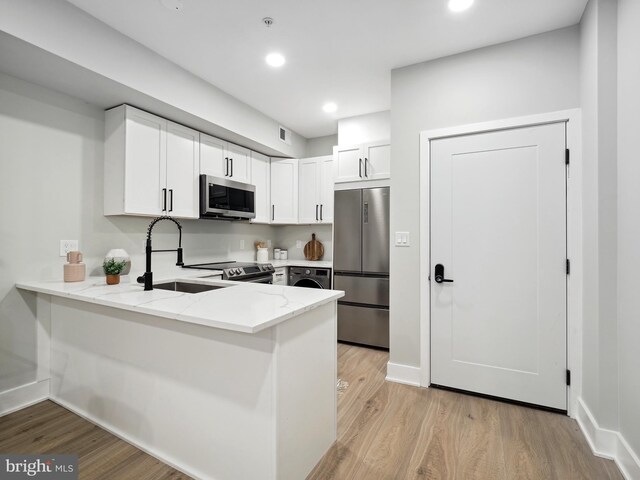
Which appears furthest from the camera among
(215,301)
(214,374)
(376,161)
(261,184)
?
(261,184)

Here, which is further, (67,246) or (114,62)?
(67,246)

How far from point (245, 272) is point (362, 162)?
178 cm

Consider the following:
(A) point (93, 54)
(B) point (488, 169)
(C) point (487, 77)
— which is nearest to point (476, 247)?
(B) point (488, 169)

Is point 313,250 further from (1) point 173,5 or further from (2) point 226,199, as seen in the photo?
(1) point 173,5

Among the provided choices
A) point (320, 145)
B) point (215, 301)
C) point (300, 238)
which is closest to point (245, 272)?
point (300, 238)

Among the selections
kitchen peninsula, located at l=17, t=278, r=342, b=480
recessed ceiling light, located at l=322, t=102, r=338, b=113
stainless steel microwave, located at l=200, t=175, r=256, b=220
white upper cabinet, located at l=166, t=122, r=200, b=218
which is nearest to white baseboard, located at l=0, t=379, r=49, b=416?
kitchen peninsula, located at l=17, t=278, r=342, b=480

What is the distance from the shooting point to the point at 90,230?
103 inches

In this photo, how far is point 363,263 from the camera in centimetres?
345

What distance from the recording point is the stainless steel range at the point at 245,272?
3121mm

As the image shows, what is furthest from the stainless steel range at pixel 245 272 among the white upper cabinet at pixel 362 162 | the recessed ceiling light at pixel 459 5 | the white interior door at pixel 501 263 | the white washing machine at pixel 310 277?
the recessed ceiling light at pixel 459 5

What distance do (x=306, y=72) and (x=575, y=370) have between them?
313 centimetres

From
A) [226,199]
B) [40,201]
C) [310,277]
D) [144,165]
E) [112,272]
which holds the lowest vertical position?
[310,277]

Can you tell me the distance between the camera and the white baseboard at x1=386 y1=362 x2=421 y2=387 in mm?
2592

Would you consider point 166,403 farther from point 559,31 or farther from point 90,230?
point 559,31
